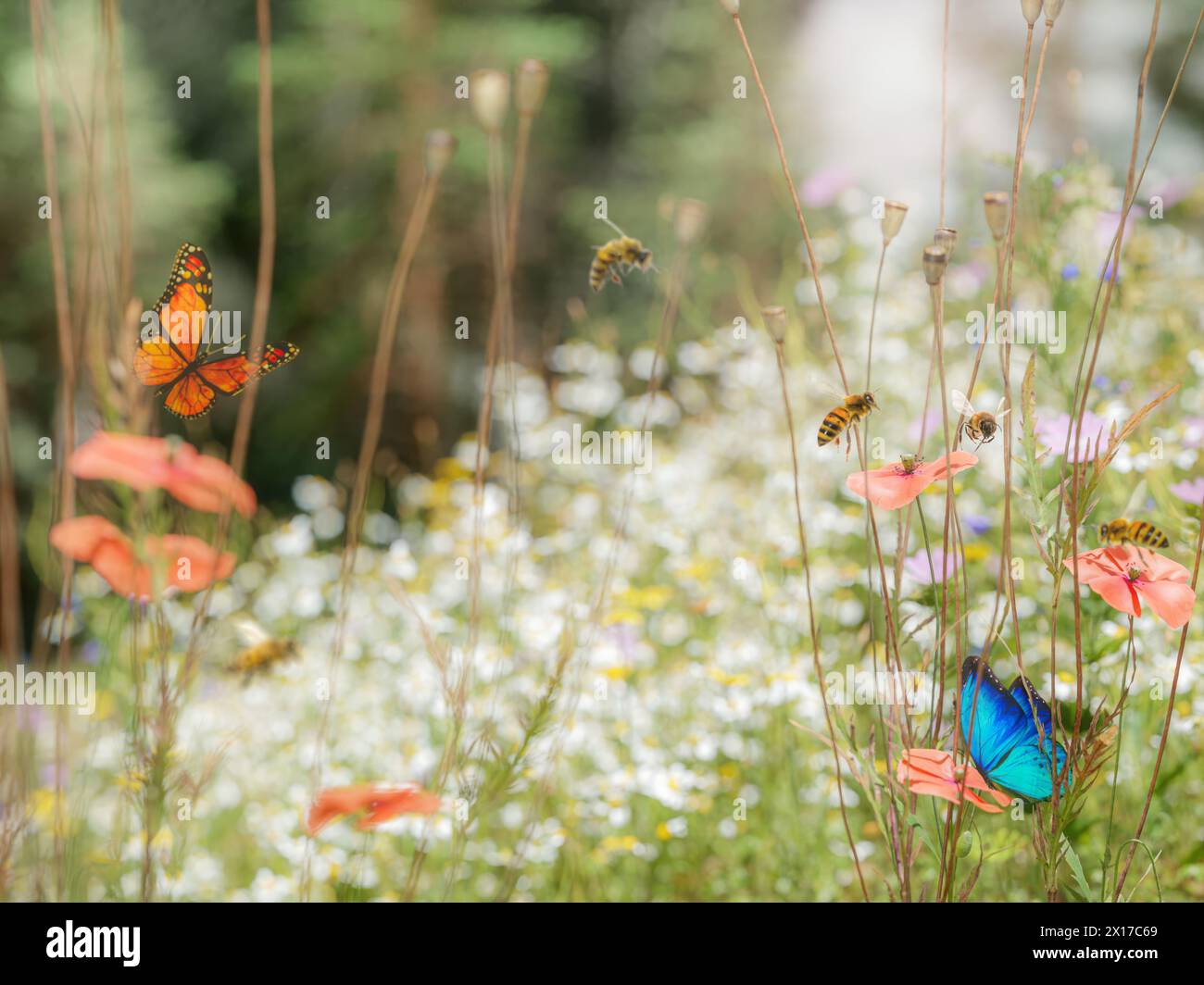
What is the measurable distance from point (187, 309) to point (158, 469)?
1.00ft

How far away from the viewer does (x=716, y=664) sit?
141cm

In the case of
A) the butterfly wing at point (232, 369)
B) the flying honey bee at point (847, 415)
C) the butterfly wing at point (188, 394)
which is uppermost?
the butterfly wing at point (232, 369)

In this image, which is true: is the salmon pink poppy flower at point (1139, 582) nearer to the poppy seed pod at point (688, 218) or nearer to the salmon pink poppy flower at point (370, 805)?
the poppy seed pod at point (688, 218)

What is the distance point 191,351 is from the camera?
84cm

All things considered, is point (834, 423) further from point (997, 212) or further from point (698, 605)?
point (698, 605)

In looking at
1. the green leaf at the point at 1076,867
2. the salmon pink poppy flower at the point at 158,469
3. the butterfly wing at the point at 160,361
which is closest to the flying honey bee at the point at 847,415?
the green leaf at the point at 1076,867

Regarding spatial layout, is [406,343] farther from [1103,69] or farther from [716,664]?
[716,664]

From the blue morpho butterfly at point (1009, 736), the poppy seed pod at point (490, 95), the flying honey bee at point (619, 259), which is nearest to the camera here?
the poppy seed pod at point (490, 95)

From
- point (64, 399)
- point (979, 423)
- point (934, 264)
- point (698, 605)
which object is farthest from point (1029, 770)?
point (698, 605)

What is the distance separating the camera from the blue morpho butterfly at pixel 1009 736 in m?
0.66

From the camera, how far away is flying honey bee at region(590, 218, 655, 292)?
98cm
